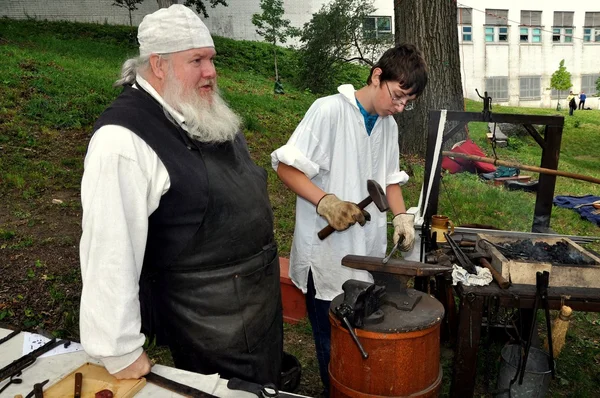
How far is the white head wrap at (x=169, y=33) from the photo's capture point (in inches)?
75.0

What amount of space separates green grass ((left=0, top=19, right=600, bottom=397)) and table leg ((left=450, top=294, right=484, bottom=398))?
88 centimetres

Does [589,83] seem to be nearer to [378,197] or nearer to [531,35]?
[531,35]

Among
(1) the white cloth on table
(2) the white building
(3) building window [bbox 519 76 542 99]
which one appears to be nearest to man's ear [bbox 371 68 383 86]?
(1) the white cloth on table

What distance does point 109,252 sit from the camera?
5.27 ft

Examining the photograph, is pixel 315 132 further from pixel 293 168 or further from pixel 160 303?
pixel 160 303

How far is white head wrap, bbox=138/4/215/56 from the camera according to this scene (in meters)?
1.91

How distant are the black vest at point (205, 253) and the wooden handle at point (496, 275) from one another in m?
1.21

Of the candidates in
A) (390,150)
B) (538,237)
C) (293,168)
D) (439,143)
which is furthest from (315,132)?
(538,237)

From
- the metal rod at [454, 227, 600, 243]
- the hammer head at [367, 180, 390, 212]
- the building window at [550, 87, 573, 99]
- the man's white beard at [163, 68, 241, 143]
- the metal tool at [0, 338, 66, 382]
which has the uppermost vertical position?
the man's white beard at [163, 68, 241, 143]

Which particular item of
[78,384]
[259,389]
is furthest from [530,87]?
[78,384]

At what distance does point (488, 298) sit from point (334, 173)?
3.30ft

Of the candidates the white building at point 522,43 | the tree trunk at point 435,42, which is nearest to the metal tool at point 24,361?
the tree trunk at point 435,42

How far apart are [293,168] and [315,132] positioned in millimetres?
216

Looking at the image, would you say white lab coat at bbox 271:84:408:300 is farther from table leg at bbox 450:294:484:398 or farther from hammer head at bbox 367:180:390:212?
table leg at bbox 450:294:484:398
